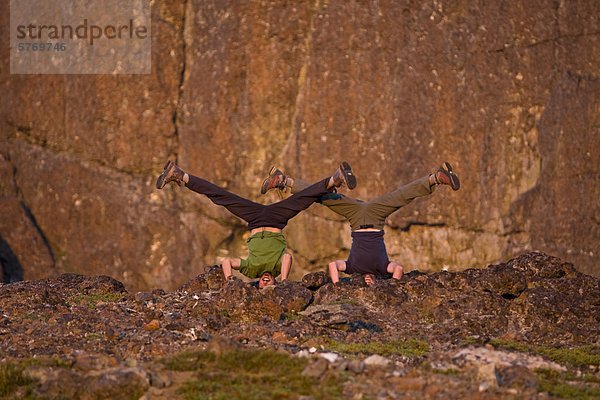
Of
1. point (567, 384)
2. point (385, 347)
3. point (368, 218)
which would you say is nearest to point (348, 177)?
point (368, 218)

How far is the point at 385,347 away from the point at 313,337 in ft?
2.91

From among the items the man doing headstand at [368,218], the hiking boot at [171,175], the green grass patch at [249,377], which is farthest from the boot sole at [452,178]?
the green grass patch at [249,377]

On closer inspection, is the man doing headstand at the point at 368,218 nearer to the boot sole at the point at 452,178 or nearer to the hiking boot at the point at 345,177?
the boot sole at the point at 452,178

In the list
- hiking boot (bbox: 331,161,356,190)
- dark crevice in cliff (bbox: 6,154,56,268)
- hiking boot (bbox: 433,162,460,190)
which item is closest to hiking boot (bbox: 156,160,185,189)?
hiking boot (bbox: 331,161,356,190)

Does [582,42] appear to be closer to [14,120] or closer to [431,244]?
[431,244]

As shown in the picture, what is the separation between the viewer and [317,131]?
96.5 ft

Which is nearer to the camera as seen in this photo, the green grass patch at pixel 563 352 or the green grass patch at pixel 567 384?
the green grass patch at pixel 567 384

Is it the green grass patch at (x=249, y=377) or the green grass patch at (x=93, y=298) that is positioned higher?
the green grass patch at (x=249, y=377)

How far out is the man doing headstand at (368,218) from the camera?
20359 millimetres

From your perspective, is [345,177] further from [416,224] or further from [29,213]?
[29,213]

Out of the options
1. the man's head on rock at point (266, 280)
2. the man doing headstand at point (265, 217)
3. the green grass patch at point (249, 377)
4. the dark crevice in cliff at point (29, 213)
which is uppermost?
the man doing headstand at point (265, 217)

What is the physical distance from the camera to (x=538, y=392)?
1534 cm

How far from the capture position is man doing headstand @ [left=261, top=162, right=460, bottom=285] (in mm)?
20359

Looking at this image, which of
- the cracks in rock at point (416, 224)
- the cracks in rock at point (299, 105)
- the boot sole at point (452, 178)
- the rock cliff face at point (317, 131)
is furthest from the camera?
the cracks in rock at point (299, 105)
